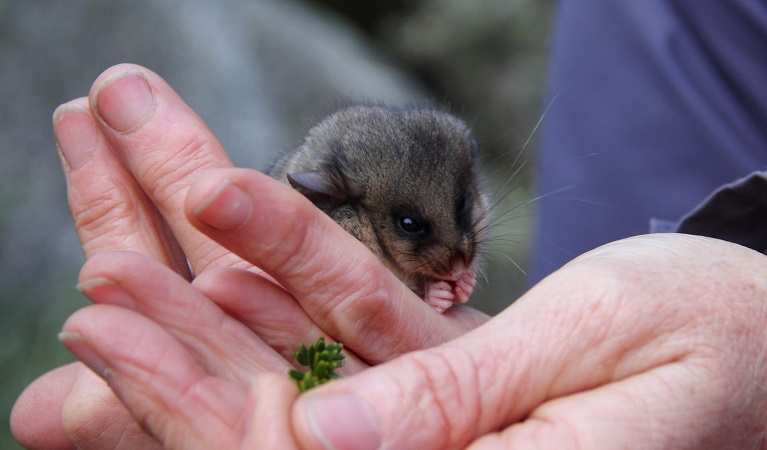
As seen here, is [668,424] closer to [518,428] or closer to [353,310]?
[518,428]

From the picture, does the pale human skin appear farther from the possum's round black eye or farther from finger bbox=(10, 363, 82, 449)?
finger bbox=(10, 363, 82, 449)

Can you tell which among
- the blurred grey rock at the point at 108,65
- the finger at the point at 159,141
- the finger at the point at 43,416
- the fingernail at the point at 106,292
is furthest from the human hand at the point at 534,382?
the blurred grey rock at the point at 108,65

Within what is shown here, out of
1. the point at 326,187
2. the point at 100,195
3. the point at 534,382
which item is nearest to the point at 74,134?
the point at 100,195

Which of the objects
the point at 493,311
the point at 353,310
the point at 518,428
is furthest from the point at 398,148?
the point at 493,311

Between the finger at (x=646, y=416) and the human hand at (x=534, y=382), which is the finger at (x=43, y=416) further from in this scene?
the finger at (x=646, y=416)

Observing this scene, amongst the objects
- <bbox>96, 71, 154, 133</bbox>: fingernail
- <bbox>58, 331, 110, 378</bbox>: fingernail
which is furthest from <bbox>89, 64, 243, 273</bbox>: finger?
<bbox>58, 331, 110, 378</bbox>: fingernail
